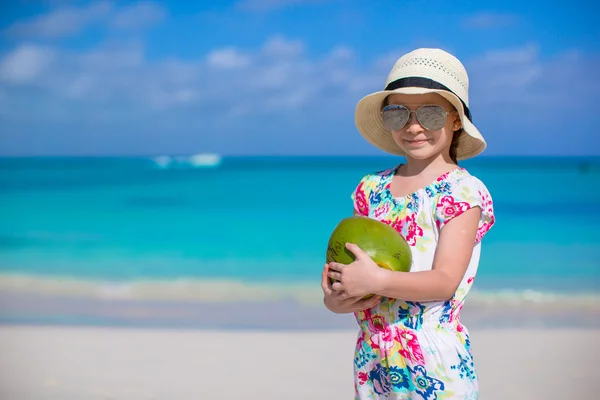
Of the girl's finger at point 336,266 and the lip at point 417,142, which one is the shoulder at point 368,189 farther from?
the girl's finger at point 336,266

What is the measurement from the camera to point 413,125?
265 cm

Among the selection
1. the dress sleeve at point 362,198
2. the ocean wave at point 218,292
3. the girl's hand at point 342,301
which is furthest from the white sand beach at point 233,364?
the girl's hand at point 342,301

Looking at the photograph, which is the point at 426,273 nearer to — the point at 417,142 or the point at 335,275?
the point at 335,275

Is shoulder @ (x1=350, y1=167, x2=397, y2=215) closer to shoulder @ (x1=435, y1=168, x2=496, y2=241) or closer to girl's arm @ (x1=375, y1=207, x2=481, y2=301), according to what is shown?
shoulder @ (x1=435, y1=168, x2=496, y2=241)

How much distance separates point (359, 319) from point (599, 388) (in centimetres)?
296

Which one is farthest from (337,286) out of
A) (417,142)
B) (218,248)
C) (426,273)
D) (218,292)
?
(218,248)

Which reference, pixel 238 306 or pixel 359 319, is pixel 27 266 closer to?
pixel 238 306

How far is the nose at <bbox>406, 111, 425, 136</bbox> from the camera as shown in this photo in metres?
2.65

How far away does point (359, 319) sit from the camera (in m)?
2.77

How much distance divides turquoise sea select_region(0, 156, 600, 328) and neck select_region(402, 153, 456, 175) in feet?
16.8

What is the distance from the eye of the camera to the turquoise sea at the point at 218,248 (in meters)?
8.59

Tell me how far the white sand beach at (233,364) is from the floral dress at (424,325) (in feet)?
7.71

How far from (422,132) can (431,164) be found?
5.6 inches

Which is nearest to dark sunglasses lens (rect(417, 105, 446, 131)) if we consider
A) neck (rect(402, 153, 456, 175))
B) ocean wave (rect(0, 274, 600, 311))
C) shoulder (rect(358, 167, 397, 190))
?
neck (rect(402, 153, 456, 175))
